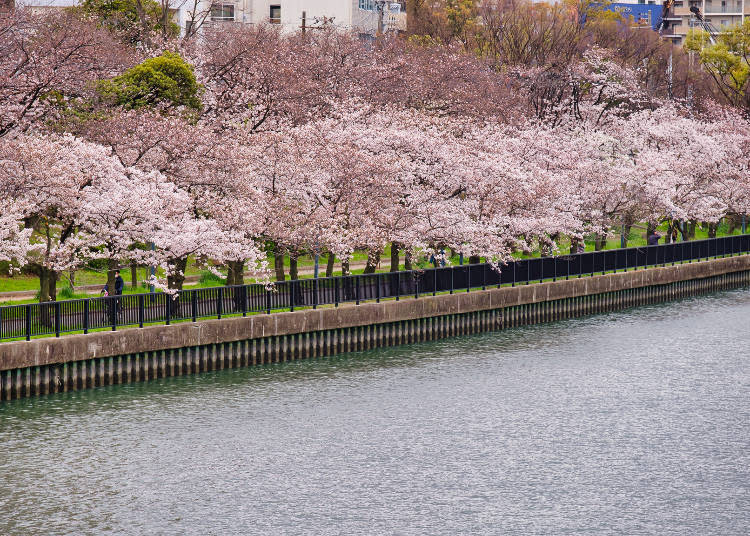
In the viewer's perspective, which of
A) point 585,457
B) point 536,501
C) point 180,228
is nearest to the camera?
point 536,501

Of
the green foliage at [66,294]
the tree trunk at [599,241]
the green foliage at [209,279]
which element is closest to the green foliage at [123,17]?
the green foliage at [209,279]

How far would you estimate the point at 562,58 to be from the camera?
86.9 m

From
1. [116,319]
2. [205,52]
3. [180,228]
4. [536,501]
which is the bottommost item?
[536,501]

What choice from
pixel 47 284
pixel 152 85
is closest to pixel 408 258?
pixel 152 85

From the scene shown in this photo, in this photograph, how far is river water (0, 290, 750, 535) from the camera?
30141 millimetres

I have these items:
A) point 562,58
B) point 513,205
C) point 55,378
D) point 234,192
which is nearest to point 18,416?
point 55,378

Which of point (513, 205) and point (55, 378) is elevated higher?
point (513, 205)

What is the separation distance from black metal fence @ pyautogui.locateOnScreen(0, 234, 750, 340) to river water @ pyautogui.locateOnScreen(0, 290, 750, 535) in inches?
102

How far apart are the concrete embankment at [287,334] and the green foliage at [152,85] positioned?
493 inches

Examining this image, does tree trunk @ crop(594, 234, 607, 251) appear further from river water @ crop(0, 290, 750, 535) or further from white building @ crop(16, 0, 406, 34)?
white building @ crop(16, 0, 406, 34)

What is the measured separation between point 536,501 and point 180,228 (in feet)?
68.6

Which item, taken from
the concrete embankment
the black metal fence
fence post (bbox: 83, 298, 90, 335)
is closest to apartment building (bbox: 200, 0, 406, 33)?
the black metal fence

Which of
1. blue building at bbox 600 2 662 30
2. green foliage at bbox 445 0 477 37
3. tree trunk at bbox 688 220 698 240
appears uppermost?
blue building at bbox 600 2 662 30

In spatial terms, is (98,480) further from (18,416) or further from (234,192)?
(234,192)
